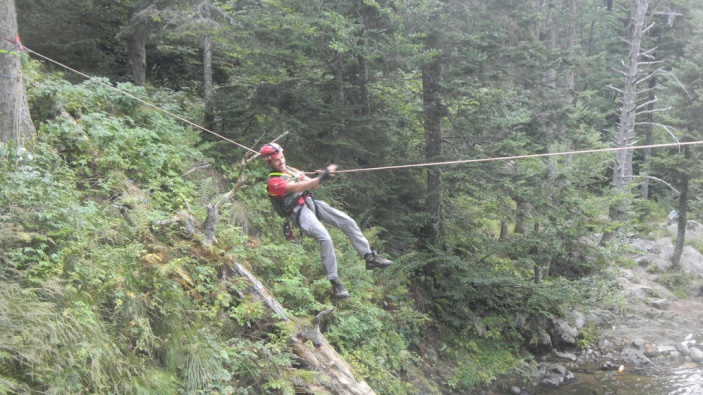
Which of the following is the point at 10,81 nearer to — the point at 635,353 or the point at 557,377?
the point at 557,377

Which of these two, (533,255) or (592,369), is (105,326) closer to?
(533,255)

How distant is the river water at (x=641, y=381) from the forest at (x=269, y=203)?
119 cm

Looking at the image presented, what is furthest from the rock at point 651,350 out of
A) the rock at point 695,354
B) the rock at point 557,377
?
the rock at point 557,377

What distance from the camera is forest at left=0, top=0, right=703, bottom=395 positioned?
5727mm

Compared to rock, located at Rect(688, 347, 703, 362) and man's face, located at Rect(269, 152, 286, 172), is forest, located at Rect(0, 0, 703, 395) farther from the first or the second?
rock, located at Rect(688, 347, 703, 362)

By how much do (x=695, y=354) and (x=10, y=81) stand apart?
16035 mm

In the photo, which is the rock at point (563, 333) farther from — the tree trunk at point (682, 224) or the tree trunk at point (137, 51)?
the tree trunk at point (137, 51)

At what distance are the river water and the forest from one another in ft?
3.89

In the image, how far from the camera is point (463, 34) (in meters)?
12.3

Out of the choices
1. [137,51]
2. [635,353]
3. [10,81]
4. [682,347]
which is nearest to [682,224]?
[682,347]

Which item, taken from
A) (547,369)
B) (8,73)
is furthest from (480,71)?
(8,73)

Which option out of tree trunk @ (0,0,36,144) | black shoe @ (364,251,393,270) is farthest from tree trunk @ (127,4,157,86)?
black shoe @ (364,251,393,270)

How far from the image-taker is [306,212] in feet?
22.4

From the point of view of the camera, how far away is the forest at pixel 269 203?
5727mm
